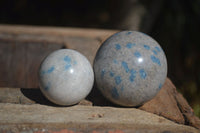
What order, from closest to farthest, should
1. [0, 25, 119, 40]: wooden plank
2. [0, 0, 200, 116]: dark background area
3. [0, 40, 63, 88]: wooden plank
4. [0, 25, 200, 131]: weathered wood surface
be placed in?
1. [0, 25, 200, 131]: weathered wood surface
2. [0, 40, 63, 88]: wooden plank
3. [0, 25, 119, 40]: wooden plank
4. [0, 0, 200, 116]: dark background area

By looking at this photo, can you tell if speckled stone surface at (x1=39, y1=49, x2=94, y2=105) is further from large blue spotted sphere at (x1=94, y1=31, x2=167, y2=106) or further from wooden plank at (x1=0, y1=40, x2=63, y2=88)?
wooden plank at (x1=0, y1=40, x2=63, y2=88)

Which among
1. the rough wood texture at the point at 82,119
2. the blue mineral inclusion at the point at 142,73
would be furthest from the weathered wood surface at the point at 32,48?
the blue mineral inclusion at the point at 142,73

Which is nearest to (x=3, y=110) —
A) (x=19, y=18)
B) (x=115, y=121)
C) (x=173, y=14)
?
(x=115, y=121)

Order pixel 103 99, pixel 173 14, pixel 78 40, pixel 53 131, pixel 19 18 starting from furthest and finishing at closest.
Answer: pixel 19 18 → pixel 173 14 → pixel 78 40 → pixel 103 99 → pixel 53 131

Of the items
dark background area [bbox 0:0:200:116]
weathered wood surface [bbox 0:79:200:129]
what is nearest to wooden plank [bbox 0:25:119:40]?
dark background area [bbox 0:0:200:116]

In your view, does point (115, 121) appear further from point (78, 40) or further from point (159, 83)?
point (78, 40)

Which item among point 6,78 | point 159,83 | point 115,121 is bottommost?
point 6,78
